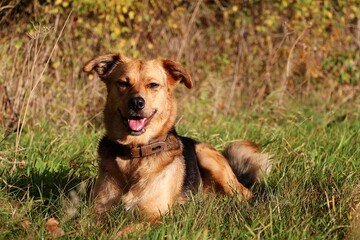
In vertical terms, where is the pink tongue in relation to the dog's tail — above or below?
above

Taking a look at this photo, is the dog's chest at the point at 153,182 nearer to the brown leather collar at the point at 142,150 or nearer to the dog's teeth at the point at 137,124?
the brown leather collar at the point at 142,150

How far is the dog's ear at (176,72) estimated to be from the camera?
5.34 meters

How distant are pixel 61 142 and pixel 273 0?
528cm

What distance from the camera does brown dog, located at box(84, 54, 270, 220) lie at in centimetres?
479

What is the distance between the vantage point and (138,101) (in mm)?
4832

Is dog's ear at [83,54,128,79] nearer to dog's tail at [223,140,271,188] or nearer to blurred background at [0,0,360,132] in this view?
dog's tail at [223,140,271,188]

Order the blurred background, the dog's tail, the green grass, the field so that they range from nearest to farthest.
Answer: the green grass, the field, the dog's tail, the blurred background

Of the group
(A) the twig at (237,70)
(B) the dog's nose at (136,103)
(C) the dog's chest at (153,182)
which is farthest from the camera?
(A) the twig at (237,70)

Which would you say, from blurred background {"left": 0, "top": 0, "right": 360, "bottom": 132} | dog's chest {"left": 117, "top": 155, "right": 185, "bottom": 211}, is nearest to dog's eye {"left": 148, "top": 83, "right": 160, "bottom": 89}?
dog's chest {"left": 117, "top": 155, "right": 185, "bottom": 211}

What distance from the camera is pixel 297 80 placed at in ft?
34.2

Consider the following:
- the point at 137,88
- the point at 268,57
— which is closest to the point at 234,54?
the point at 268,57

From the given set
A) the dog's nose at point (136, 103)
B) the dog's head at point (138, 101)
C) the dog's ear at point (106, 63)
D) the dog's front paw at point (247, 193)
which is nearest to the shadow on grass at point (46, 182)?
the dog's head at point (138, 101)

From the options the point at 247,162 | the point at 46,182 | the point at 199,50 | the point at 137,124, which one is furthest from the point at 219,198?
the point at 199,50

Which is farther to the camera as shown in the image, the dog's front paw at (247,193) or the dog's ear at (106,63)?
the dog's ear at (106,63)
